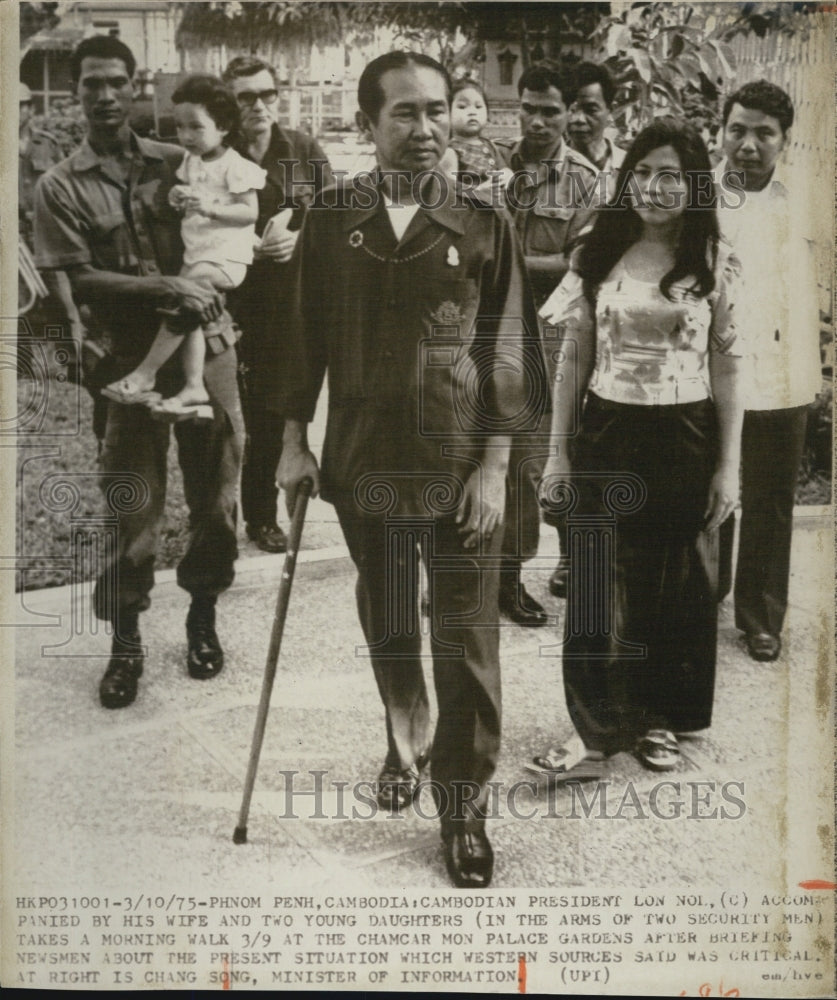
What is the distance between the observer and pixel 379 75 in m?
3.44

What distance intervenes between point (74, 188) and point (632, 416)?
232cm

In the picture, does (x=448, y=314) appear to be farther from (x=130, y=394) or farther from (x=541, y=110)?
(x=130, y=394)

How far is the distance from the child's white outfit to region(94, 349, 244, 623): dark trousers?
42cm

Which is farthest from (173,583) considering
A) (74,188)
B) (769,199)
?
(769,199)

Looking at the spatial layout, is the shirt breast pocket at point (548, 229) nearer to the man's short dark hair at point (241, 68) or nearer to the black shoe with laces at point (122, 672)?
the man's short dark hair at point (241, 68)

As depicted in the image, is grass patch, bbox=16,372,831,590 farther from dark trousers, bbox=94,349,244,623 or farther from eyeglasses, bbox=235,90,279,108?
eyeglasses, bbox=235,90,279,108

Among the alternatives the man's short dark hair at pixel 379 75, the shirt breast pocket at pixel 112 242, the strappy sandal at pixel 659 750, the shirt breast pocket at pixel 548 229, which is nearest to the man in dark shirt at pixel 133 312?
the shirt breast pocket at pixel 112 242

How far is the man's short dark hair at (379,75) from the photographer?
3432mm

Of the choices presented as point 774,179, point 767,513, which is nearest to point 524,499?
point 767,513

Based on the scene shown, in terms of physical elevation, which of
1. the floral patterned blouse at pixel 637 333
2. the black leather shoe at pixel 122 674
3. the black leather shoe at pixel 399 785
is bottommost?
the black leather shoe at pixel 399 785

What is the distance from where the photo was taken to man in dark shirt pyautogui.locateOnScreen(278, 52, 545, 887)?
133 inches

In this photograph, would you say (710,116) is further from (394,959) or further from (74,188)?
(394,959)

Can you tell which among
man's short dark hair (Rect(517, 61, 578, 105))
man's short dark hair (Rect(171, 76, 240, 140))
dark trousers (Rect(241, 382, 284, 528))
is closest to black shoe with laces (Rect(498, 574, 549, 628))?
dark trousers (Rect(241, 382, 284, 528))

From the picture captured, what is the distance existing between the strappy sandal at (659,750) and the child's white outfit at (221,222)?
2.37m
